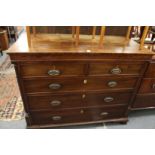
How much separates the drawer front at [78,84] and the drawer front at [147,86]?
0.62 ft

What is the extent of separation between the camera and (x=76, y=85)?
1.24 m

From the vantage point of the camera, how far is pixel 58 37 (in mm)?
1323

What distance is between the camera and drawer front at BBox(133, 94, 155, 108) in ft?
5.20

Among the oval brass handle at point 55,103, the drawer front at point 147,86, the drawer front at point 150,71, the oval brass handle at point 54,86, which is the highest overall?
the drawer front at point 150,71

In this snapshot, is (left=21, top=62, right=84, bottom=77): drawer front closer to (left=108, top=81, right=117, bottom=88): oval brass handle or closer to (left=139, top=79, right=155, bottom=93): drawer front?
(left=108, top=81, right=117, bottom=88): oval brass handle

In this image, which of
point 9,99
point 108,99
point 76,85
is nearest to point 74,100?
point 76,85

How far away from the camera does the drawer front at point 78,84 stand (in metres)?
1.17

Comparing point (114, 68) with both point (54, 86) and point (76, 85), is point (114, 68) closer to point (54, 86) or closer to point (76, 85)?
point (76, 85)

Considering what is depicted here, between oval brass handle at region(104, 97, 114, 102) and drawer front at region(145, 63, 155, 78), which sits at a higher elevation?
drawer front at region(145, 63, 155, 78)

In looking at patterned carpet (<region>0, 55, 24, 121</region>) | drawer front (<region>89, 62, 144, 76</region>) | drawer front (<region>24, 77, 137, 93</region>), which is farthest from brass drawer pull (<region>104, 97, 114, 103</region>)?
patterned carpet (<region>0, 55, 24, 121</region>)

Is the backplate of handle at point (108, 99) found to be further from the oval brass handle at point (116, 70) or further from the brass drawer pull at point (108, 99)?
the oval brass handle at point (116, 70)

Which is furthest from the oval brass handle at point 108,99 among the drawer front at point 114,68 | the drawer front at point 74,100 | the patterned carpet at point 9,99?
the patterned carpet at point 9,99

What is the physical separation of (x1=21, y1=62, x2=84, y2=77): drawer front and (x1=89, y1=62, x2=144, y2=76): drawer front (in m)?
0.11

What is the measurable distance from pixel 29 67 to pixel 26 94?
11.3 inches
